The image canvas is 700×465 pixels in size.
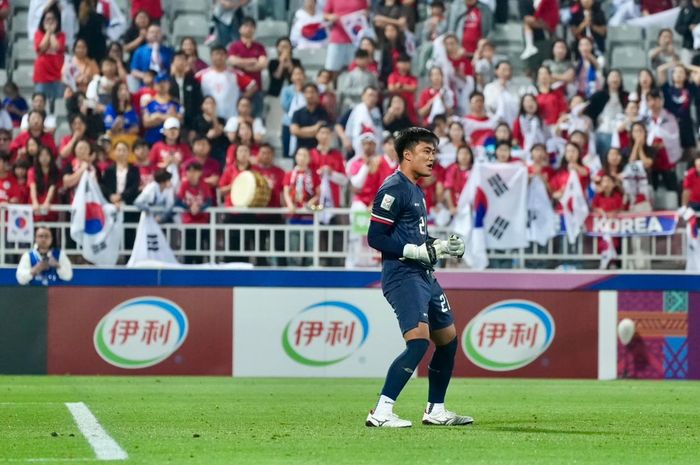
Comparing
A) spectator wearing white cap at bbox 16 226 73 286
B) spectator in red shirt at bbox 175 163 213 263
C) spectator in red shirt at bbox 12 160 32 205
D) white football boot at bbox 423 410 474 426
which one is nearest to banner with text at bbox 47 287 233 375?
spectator wearing white cap at bbox 16 226 73 286

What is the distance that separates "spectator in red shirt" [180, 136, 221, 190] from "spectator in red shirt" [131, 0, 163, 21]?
4.02 meters

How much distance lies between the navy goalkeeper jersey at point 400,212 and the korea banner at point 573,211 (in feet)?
25.5

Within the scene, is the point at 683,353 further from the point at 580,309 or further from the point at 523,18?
the point at 523,18

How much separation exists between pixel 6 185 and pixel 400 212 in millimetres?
8673

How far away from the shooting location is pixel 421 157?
10.1m

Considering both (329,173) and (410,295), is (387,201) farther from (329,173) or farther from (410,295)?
(329,173)

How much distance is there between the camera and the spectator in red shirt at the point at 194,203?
1742cm

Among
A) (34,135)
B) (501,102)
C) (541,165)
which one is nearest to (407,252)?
(541,165)

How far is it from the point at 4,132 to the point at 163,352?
3622mm

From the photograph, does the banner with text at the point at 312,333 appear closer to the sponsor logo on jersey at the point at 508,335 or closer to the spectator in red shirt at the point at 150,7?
the sponsor logo on jersey at the point at 508,335

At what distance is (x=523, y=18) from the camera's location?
22.7 m

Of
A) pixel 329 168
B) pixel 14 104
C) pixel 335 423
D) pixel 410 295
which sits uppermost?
pixel 14 104

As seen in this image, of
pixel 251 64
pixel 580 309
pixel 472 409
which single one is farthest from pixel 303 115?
pixel 472 409

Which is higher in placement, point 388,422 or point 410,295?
point 410,295
